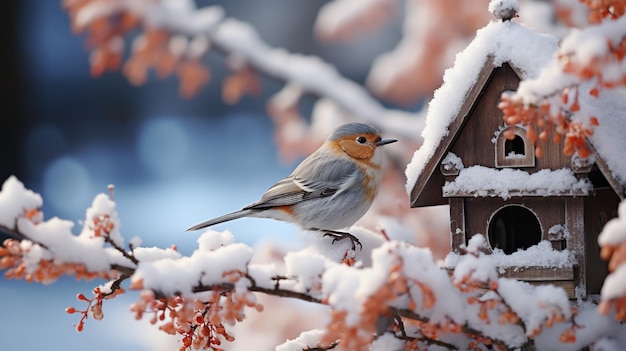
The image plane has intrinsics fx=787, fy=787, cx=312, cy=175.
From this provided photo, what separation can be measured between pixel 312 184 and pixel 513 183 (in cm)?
81

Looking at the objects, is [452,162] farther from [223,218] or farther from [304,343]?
[223,218]

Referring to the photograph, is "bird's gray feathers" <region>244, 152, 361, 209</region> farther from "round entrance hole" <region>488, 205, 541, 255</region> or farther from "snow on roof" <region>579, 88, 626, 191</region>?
"snow on roof" <region>579, 88, 626, 191</region>

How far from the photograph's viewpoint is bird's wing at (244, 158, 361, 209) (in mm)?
2164

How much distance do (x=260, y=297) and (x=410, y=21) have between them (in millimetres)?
1557

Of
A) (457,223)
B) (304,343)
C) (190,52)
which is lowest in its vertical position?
(304,343)

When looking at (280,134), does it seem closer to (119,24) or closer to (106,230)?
(119,24)

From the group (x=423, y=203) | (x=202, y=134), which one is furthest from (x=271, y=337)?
(x=202, y=134)

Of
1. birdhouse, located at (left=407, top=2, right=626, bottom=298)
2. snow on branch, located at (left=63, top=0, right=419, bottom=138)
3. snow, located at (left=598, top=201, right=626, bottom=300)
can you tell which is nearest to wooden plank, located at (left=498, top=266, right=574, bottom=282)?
birdhouse, located at (left=407, top=2, right=626, bottom=298)

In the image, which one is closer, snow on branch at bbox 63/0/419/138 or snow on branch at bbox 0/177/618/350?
snow on branch at bbox 0/177/618/350

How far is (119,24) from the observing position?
10.8 ft

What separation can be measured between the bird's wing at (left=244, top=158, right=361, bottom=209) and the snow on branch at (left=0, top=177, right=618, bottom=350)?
2.69ft

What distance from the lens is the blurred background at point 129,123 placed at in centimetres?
720

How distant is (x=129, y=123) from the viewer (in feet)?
24.9

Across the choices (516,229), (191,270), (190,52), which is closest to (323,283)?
(191,270)
